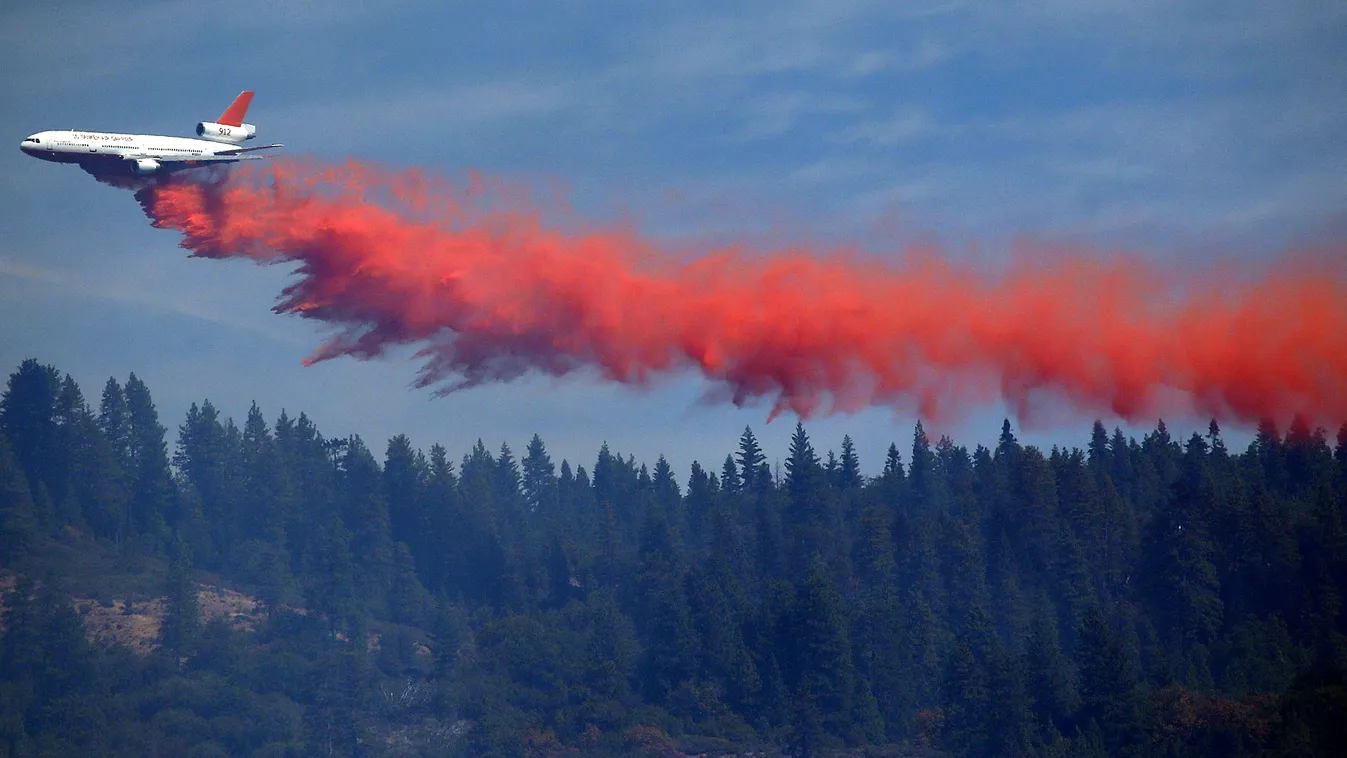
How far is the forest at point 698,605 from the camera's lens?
99.1 metres

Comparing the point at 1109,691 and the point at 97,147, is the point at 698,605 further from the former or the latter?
the point at 97,147

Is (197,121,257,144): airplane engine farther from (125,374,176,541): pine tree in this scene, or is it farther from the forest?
(125,374,176,541): pine tree

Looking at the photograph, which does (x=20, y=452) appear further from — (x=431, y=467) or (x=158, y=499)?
(x=431, y=467)

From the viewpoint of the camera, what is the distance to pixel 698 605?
410 ft

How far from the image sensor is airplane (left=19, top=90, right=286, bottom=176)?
74.1 m

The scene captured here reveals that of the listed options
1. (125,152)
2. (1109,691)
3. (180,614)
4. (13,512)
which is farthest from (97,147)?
(13,512)

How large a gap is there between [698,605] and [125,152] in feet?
212

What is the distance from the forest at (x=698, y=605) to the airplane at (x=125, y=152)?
55.6 meters

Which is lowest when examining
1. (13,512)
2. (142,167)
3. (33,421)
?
(142,167)

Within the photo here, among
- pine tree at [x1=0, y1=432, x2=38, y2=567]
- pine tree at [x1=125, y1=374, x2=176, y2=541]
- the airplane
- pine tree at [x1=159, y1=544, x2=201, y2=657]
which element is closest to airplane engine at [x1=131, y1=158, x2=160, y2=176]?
the airplane

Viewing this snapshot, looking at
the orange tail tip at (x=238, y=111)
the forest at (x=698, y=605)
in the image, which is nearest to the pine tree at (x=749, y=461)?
the forest at (x=698, y=605)

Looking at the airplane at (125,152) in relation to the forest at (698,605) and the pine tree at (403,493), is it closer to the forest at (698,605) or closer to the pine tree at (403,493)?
the forest at (698,605)

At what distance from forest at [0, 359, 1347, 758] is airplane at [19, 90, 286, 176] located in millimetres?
55631

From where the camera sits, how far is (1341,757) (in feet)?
224
